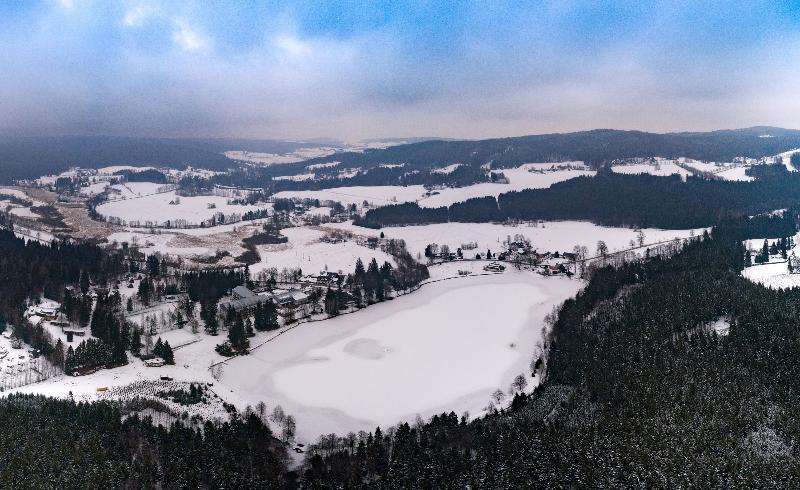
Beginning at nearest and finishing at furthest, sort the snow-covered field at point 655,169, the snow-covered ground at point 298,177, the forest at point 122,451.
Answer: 1. the forest at point 122,451
2. the snow-covered field at point 655,169
3. the snow-covered ground at point 298,177

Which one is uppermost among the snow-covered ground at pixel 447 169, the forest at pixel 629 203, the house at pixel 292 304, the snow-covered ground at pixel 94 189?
the snow-covered ground at pixel 447 169

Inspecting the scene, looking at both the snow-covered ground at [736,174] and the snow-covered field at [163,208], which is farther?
the snow-covered ground at [736,174]

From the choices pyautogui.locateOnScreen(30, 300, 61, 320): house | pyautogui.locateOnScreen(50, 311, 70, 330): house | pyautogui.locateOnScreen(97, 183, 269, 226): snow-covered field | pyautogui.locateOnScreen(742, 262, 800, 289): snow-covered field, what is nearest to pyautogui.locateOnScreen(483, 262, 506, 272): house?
pyautogui.locateOnScreen(742, 262, 800, 289): snow-covered field

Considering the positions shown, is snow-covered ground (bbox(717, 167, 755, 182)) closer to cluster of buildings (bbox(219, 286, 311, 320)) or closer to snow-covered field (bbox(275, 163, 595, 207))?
snow-covered field (bbox(275, 163, 595, 207))

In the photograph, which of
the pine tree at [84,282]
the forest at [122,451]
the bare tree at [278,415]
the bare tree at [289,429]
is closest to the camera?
the forest at [122,451]

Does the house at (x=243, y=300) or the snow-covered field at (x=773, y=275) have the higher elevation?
the snow-covered field at (x=773, y=275)

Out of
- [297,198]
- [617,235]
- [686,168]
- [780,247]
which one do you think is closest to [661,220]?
[617,235]

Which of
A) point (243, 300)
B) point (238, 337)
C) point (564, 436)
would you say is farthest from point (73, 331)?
point (564, 436)

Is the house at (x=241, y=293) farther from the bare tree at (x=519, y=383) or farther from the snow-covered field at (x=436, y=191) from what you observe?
the snow-covered field at (x=436, y=191)

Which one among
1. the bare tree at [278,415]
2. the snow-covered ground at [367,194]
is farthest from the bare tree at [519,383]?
the snow-covered ground at [367,194]
